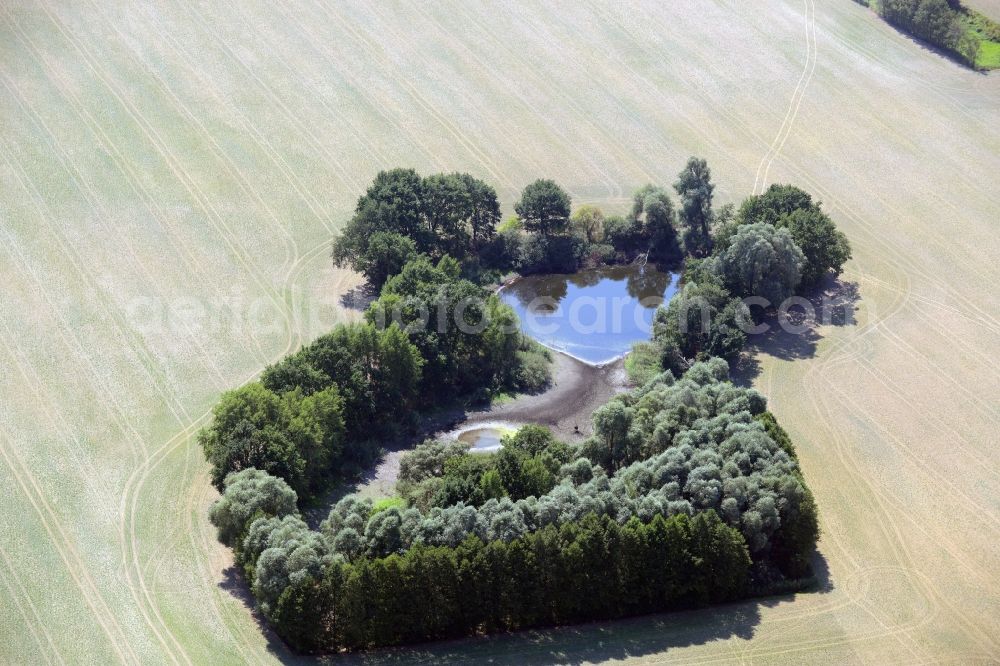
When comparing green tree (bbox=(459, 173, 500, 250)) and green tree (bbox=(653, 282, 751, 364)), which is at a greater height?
green tree (bbox=(653, 282, 751, 364))

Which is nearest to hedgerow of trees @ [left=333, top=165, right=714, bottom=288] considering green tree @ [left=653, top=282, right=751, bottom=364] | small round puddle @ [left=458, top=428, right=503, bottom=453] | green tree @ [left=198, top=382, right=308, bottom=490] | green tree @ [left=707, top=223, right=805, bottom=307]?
green tree @ [left=707, top=223, right=805, bottom=307]

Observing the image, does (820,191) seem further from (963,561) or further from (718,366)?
(963,561)

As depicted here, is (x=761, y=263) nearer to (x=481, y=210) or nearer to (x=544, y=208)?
(x=544, y=208)

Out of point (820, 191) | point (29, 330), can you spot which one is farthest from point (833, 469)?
point (29, 330)

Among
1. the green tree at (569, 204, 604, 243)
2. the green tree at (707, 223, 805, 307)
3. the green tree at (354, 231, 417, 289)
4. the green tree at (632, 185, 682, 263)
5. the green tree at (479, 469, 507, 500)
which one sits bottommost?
the green tree at (354, 231, 417, 289)

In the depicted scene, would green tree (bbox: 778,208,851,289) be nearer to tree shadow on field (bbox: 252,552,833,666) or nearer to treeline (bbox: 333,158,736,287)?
treeline (bbox: 333,158,736,287)
